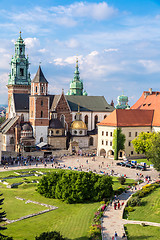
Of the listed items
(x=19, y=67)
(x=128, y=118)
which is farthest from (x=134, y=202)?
(x=19, y=67)

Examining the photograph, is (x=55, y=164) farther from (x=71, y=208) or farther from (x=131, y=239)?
(x=131, y=239)

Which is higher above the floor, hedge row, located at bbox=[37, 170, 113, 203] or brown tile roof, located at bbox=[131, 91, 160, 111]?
brown tile roof, located at bbox=[131, 91, 160, 111]

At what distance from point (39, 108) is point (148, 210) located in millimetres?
44775

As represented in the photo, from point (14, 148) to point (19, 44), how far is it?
3706 centimetres

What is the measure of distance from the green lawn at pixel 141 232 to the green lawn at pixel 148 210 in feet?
7.43

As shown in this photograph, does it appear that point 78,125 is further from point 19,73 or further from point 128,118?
point 19,73

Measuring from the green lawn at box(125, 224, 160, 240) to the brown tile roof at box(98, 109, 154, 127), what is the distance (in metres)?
38.4

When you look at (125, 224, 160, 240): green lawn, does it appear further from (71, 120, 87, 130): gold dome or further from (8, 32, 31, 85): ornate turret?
(8, 32, 31, 85): ornate turret

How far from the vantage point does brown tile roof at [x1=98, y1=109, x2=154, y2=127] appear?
224 feet

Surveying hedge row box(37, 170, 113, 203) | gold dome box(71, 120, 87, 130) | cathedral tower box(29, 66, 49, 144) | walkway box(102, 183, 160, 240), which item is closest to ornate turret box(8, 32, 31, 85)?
cathedral tower box(29, 66, 49, 144)

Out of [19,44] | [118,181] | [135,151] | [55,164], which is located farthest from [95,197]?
[19,44]

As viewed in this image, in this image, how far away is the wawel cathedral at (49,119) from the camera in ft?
239

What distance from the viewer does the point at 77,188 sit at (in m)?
38.3

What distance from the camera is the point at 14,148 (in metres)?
72.9
